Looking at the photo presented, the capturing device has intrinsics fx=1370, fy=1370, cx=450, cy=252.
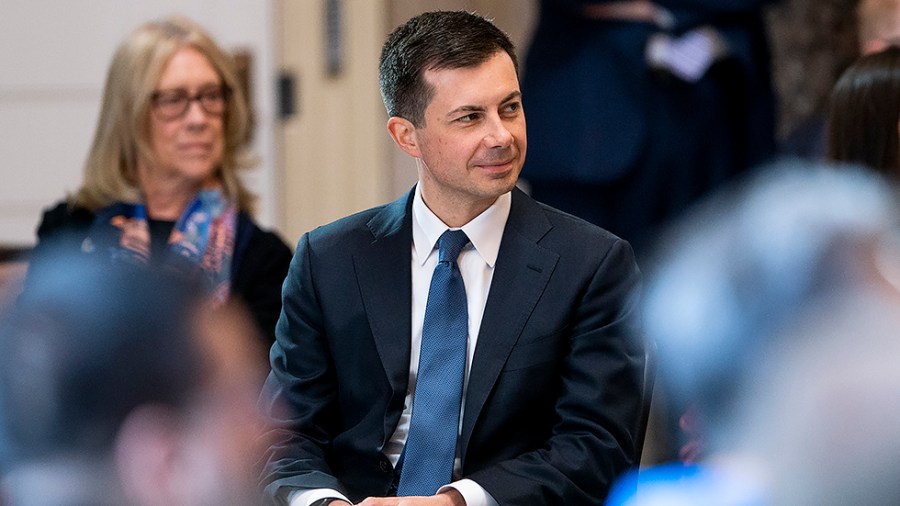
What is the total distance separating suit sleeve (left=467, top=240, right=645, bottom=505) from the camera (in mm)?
1771

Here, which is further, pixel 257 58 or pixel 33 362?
pixel 257 58

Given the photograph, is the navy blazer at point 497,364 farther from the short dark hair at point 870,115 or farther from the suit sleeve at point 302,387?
the short dark hair at point 870,115

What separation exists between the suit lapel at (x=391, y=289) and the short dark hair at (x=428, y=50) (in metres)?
0.16

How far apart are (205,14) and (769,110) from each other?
5.45 feet

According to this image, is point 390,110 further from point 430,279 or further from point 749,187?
point 749,187

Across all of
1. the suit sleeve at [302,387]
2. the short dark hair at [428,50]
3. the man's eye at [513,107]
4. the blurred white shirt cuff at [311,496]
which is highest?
the short dark hair at [428,50]

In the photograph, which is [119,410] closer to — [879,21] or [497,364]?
[497,364]

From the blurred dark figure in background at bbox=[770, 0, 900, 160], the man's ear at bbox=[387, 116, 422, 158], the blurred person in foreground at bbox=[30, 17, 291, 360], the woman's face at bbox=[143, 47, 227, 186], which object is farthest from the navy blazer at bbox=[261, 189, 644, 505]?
the blurred dark figure in background at bbox=[770, 0, 900, 160]

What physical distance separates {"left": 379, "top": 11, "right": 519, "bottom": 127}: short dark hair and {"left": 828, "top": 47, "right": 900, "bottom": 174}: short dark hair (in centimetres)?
67

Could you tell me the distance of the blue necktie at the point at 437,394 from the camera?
1800 millimetres

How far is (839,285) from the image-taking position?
1.61 meters

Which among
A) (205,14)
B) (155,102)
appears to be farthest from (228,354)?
(205,14)

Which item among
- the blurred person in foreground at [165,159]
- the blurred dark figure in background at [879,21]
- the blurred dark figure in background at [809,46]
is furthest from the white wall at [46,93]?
the blurred dark figure in background at [879,21]

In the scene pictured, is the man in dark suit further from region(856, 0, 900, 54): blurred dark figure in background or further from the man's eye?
region(856, 0, 900, 54): blurred dark figure in background
